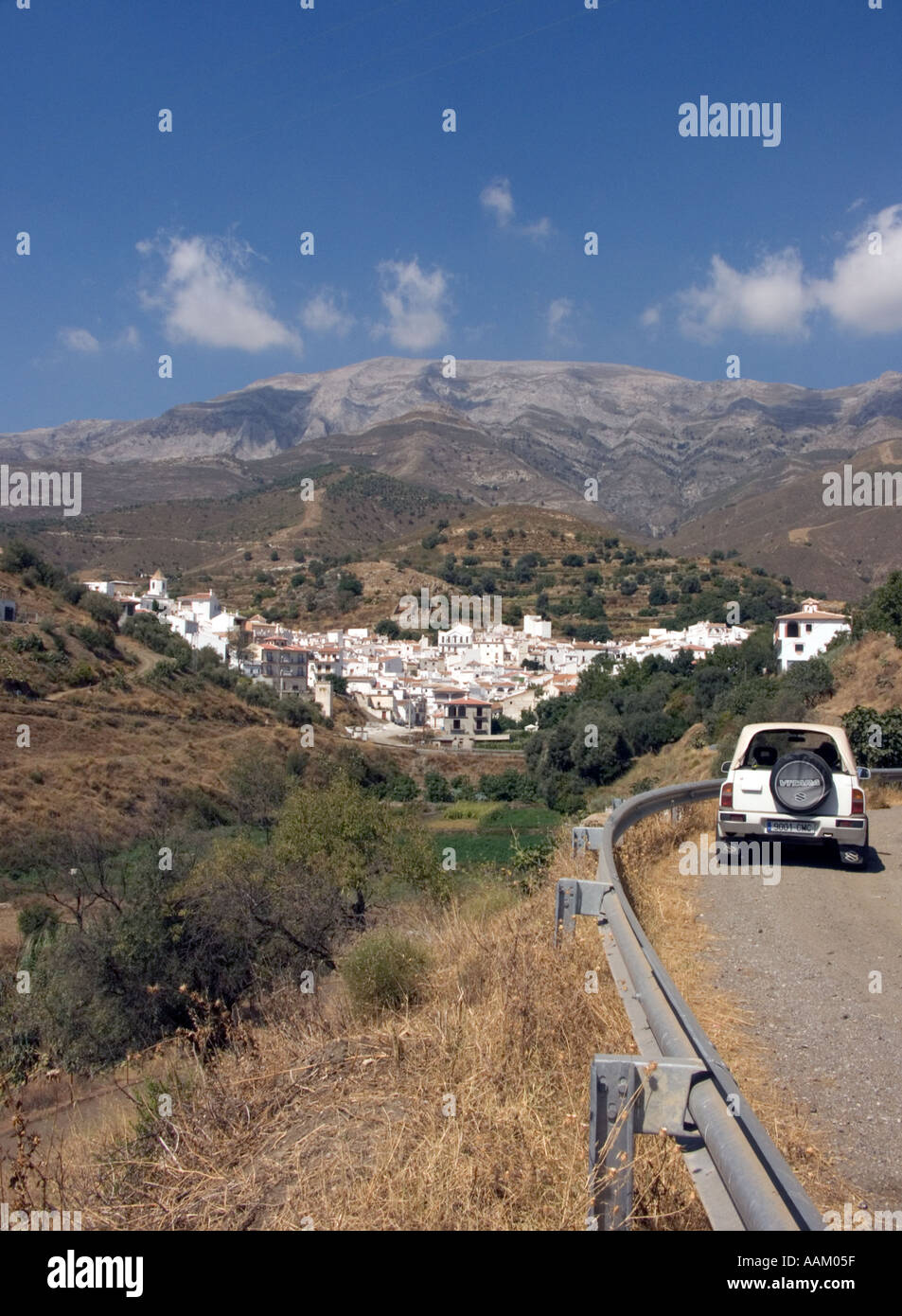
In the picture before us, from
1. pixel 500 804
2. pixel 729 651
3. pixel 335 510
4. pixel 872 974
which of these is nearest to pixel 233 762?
pixel 500 804

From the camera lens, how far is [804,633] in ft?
173

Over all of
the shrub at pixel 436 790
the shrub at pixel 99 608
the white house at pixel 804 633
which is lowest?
the shrub at pixel 436 790

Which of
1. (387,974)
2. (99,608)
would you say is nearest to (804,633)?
(99,608)

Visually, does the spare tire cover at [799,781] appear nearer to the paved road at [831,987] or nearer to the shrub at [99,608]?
the paved road at [831,987]

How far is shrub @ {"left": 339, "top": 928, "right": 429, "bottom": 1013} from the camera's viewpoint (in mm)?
4969

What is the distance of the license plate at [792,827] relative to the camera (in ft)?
27.1

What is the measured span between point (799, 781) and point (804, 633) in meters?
47.0

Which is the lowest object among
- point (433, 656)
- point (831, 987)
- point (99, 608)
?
point (831, 987)

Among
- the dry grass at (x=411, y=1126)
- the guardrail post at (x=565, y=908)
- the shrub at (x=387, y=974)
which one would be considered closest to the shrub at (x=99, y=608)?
the shrub at (x=387, y=974)

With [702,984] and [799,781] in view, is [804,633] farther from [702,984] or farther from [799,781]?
[702,984]

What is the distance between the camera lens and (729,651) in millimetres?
55656

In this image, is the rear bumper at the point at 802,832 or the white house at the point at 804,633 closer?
the rear bumper at the point at 802,832
